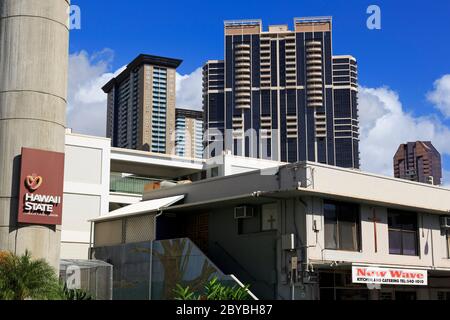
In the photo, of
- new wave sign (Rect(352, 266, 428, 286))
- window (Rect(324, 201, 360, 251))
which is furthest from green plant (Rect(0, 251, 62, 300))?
new wave sign (Rect(352, 266, 428, 286))

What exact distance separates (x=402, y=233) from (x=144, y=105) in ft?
491

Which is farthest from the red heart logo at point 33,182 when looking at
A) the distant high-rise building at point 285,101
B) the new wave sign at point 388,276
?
the distant high-rise building at point 285,101

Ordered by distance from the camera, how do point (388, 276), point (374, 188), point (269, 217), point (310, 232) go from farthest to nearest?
1. point (374, 188)
2. point (269, 217)
3. point (388, 276)
4. point (310, 232)

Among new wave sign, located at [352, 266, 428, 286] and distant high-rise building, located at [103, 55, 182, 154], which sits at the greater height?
distant high-rise building, located at [103, 55, 182, 154]

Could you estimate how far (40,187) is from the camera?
26.6 meters

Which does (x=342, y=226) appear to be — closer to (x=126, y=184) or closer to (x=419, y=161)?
(x=126, y=184)

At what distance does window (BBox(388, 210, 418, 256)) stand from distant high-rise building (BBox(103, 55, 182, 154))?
452 ft

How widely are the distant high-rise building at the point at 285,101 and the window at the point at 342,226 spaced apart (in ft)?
506

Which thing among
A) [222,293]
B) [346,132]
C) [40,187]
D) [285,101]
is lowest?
[222,293]

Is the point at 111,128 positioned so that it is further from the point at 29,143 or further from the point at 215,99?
the point at 29,143

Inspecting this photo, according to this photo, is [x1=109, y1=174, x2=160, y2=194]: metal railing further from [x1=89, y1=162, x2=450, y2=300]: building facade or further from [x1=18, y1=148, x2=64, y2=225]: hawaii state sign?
[x1=18, y1=148, x2=64, y2=225]: hawaii state sign

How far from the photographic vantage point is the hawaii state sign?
1033 inches

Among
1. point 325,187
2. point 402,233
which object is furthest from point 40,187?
point 402,233

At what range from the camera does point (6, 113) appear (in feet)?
88.4
